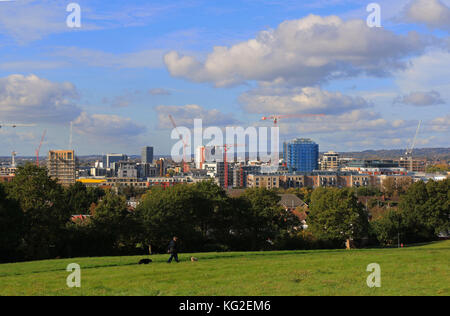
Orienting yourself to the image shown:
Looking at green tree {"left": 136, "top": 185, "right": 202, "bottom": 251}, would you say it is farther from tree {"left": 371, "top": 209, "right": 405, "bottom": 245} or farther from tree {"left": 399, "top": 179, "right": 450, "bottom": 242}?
tree {"left": 399, "top": 179, "right": 450, "bottom": 242}

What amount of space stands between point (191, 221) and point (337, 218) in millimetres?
19868

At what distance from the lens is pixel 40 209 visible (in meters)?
46.5

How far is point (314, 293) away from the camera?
18.2 meters

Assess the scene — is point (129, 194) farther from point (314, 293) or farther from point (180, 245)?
point (314, 293)

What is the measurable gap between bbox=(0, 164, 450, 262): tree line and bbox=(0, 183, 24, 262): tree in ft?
0.26

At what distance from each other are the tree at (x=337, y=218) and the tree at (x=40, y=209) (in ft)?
108

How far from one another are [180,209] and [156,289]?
1499 inches

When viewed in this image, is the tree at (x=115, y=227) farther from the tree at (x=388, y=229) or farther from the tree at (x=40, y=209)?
the tree at (x=388, y=229)

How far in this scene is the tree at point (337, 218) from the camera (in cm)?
6575

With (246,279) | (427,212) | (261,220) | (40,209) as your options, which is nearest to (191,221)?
(261,220)

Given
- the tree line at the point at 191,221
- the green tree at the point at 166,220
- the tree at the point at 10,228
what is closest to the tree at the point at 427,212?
the tree line at the point at 191,221

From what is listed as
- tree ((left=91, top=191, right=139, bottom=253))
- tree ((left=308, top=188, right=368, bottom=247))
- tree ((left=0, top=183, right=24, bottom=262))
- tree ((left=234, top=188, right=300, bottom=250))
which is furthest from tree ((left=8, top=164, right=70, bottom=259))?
tree ((left=308, top=188, right=368, bottom=247))
